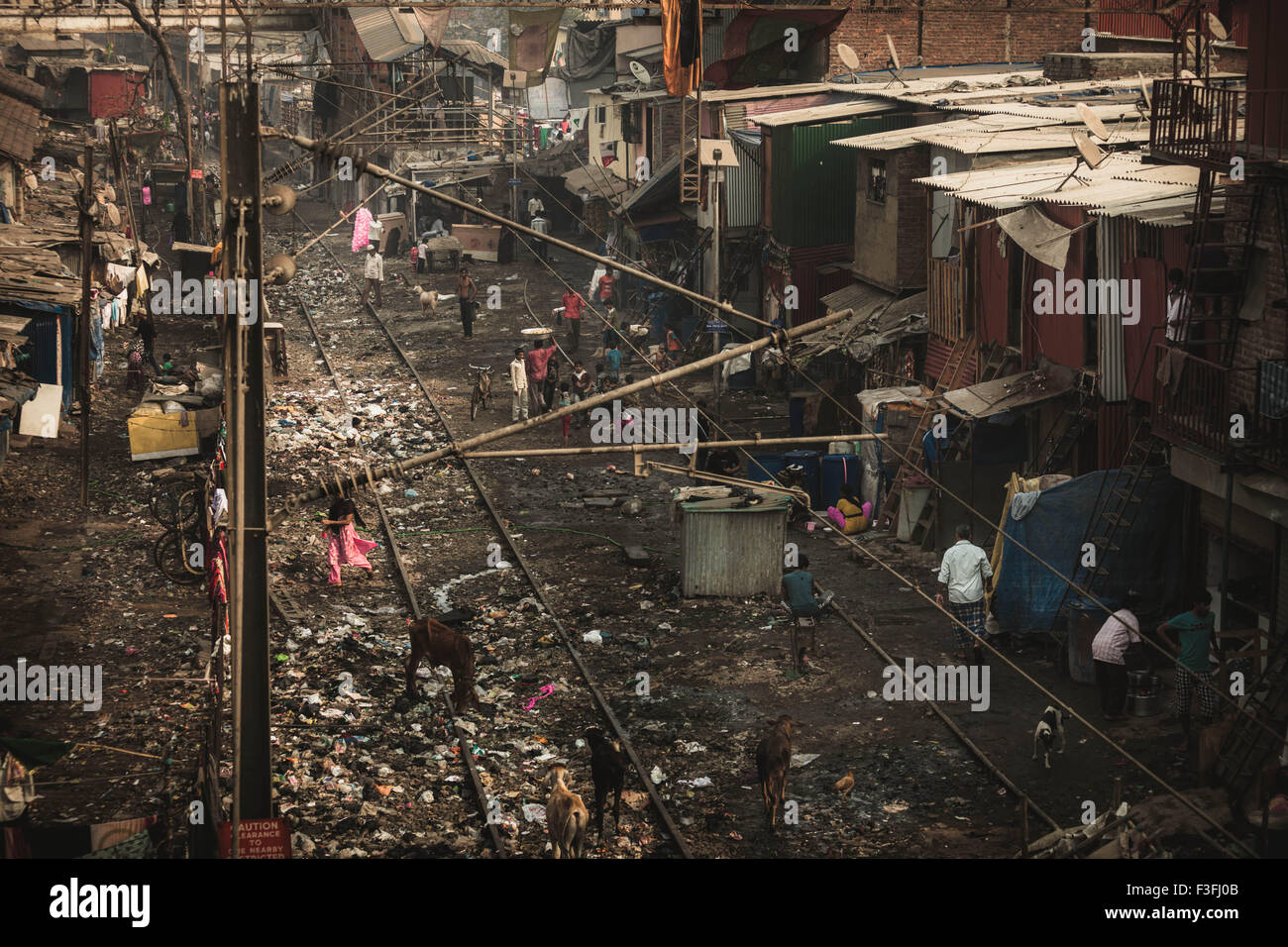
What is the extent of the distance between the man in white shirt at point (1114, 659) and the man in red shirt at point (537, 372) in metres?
14.5

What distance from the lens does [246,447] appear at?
854 cm

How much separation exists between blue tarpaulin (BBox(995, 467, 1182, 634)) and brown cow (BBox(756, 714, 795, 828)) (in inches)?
194

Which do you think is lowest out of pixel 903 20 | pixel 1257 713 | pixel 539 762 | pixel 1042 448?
pixel 539 762

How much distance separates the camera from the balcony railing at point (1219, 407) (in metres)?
13.3

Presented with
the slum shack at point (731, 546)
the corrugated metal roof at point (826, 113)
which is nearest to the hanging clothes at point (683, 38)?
the corrugated metal roof at point (826, 113)

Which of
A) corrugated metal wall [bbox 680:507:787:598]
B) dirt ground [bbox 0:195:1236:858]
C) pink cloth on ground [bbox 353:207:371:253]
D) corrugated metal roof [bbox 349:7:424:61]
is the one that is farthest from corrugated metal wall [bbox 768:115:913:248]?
pink cloth on ground [bbox 353:207:371:253]

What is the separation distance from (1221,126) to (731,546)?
7.16m

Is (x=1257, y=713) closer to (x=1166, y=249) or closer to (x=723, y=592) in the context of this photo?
(x=1166, y=249)

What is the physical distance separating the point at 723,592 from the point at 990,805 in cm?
620

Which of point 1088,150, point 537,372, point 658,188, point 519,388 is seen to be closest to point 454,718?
point 1088,150

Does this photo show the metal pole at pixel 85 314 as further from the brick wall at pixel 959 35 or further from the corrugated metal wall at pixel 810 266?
the brick wall at pixel 959 35

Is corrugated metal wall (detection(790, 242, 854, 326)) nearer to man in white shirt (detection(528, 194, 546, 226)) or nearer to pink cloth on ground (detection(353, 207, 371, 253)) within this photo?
man in white shirt (detection(528, 194, 546, 226))

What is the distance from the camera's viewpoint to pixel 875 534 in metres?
20.3
